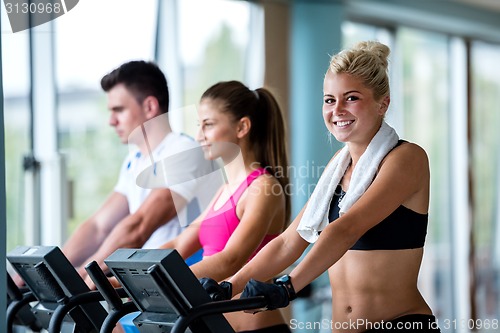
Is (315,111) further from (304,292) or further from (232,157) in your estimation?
(232,157)

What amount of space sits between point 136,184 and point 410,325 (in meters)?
1.54

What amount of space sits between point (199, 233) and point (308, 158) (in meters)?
0.62

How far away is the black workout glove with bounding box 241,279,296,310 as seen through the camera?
224 centimetres

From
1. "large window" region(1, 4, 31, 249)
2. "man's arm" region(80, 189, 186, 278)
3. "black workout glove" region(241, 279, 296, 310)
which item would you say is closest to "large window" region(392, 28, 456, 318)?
"large window" region(1, 4, 31, 249)

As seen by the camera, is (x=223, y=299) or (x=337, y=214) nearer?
(x=223, y=299)

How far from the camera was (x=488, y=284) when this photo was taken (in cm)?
769

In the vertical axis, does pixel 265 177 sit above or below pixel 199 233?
above

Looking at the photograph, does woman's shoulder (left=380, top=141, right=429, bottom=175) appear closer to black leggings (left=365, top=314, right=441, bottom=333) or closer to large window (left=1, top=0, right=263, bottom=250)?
black leggings (left=365, top=314, right=441, bottom=333)

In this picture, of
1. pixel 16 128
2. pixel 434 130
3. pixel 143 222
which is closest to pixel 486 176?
pixel 434 130

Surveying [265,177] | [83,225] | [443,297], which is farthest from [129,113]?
[443,297]

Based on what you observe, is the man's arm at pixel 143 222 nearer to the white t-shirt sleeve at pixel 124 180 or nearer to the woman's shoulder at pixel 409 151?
Result: the white t-shirt sleeve at pixel 124 180

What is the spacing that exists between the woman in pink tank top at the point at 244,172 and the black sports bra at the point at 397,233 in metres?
0.51

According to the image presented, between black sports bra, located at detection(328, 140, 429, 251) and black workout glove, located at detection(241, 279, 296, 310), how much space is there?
1.04 ft

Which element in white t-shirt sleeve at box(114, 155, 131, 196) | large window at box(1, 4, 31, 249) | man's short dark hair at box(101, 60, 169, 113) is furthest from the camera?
large window at box(1, 4, 31, 249)
